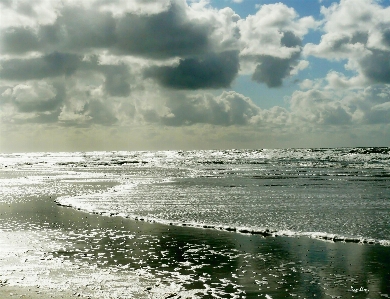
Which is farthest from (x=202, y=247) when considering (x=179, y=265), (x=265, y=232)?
(x=265, y=232)

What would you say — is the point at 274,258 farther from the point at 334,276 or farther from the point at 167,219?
the point at 167,219

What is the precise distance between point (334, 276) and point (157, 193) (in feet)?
82.9

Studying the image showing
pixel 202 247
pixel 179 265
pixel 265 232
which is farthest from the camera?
pixel 265 232

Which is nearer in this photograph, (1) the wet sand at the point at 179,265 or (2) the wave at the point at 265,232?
(1) the wet sand at the point at 179,265

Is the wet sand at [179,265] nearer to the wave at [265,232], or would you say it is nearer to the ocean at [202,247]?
the ocean at [202,247]

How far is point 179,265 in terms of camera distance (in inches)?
551

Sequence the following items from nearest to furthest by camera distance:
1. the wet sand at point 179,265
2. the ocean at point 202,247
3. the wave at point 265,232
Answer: the wet sand at point 179,265
the ocean at point 202,247
the wave at point 265,232

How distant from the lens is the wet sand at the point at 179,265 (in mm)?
11484

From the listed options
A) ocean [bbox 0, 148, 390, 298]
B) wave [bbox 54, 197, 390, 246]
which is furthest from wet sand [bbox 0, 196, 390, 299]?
wave [bbox 54, 197, 390, 246]

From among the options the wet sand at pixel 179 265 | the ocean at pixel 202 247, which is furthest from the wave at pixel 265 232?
the wet sand at pixel 179 265

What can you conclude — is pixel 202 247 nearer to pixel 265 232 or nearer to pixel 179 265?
pixel 179 265

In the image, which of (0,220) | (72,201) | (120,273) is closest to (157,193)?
(72,201)

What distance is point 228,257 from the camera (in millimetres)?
14914

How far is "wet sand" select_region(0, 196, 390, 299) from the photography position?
37.7ft
